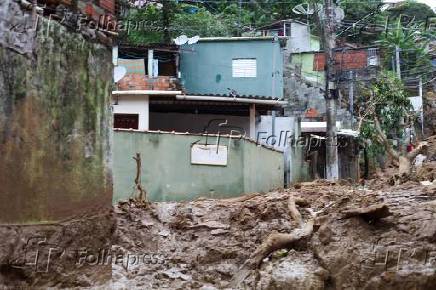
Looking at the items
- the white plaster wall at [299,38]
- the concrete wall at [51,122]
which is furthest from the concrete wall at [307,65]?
the concrete wall at [51,122]

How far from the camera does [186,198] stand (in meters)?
11.9

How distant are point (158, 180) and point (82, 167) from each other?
23.2 ft

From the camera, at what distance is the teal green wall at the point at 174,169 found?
37.2 feet

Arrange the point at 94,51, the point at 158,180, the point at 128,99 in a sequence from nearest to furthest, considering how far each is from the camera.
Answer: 1. the point at 94,51
2. the point at 158,180
3. the point at 128,99

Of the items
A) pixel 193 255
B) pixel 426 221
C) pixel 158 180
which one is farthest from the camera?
pixel 158 180

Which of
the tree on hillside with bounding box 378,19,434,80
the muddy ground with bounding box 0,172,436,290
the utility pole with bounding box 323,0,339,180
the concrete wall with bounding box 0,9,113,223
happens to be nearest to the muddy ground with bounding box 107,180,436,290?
the muddy ground with bounding box 0,172,436,290

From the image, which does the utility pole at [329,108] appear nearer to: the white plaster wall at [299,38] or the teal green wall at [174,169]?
the teal green wall at [174,169]

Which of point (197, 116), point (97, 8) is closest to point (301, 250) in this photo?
point (97, 8)

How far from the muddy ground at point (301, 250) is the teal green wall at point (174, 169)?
3.88m

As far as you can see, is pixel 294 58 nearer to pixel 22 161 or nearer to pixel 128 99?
pixel 128 99

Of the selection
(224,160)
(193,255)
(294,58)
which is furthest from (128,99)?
(294,58)

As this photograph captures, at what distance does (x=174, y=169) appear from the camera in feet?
39.0

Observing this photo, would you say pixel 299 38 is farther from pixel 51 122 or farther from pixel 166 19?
pixel 51 122

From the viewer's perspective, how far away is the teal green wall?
37.2ft
